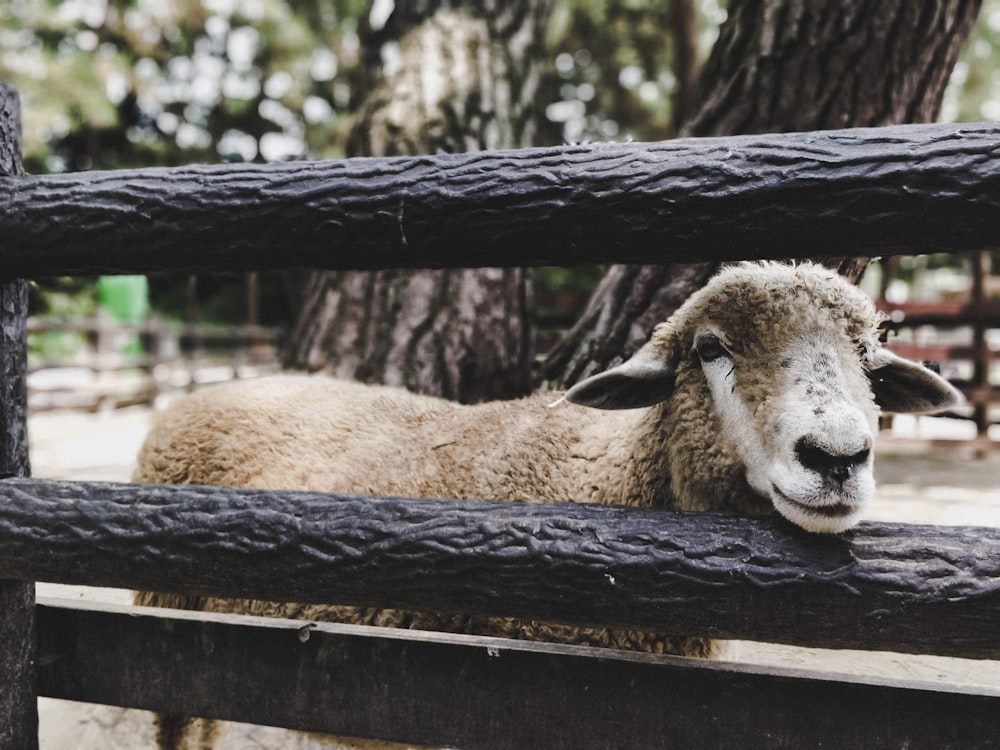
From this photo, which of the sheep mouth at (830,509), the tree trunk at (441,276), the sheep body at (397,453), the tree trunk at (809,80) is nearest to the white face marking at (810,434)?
the sheep mouth at (830,509)

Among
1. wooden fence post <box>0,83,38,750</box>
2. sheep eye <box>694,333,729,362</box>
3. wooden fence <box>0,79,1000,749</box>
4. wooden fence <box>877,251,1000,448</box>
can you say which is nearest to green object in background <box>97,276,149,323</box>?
wooden fence <box>877,251,1000,448</box>

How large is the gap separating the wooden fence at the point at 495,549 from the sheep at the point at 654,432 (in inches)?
8.7

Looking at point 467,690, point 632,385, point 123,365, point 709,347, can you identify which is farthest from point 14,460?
point 123,365

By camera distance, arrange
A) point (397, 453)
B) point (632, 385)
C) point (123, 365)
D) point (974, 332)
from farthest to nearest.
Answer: point (123, 365), point (974, 332), point (397, 453), point (632, 385)

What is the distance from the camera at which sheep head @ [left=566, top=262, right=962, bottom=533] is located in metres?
1.67

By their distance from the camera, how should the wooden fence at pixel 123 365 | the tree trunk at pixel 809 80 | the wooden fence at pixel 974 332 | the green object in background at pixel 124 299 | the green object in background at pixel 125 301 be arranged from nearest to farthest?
1. the tree trunk at pixel 809 80
2. the wooden fence at pixel 974 332
3. the wooden fence at pixel 123 365
4. the green object in background at pixel 125 301
5. the green object in background at pixel 124 299

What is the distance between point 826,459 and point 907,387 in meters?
0.68

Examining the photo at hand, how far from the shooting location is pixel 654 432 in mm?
2283

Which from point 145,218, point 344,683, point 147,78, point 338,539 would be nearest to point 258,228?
point 145,218

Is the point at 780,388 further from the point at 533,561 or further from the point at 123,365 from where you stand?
the point at 123,365

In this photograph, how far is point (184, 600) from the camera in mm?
2848

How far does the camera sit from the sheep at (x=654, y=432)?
1756 mm

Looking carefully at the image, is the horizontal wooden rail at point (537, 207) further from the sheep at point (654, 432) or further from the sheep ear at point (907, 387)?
the sheep ear at point (907, 387)

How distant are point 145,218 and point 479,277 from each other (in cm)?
267
